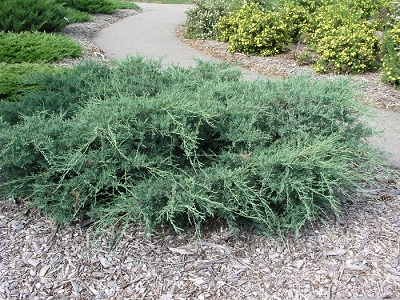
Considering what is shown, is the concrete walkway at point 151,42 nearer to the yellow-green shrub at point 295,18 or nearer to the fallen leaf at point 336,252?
Result: the yellow-green shrub at point 295,18

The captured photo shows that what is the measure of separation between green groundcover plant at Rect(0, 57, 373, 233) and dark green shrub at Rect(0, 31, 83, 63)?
16.0 ft

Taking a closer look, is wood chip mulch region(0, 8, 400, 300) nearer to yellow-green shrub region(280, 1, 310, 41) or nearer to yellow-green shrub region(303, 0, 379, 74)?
yellow-green shrub region(303, 0, 379, 74)

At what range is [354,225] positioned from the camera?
354 cm

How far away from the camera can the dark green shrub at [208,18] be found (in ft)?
35.2

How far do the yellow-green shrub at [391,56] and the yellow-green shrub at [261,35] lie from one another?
2003mm

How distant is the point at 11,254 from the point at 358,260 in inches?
91.8

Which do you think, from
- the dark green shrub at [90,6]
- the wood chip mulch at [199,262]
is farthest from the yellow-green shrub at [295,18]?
the dark green shrub at [90,6]

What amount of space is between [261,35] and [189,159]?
19.9ft

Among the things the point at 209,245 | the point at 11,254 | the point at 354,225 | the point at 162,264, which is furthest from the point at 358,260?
the point at 11,254

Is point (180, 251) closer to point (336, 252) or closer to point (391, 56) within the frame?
point (336, 252)

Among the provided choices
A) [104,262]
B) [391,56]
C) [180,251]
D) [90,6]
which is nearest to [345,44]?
[391,56]

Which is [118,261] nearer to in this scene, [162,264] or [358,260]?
[162,264]

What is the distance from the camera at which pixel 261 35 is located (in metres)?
8.94

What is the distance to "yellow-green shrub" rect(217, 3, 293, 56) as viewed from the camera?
8984 millimetres
